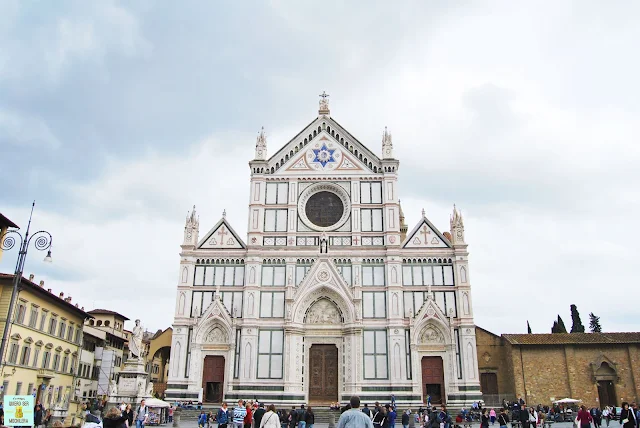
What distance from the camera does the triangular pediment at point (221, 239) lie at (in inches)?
1528

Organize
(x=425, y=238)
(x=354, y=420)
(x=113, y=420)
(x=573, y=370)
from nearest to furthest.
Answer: (x=354, y=420)
(x=113, y=420)
(x=573, y=370)
(x=425, y=238)

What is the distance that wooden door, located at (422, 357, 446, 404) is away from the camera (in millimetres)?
35812

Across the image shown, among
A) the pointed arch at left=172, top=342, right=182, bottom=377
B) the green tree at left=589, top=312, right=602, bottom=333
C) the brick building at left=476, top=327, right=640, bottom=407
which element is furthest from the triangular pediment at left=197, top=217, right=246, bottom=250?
the green tree at left=589, top=312, right=602, bottom=333

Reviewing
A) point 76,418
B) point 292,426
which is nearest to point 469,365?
point 292,426

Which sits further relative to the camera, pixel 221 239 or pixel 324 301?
pixel 221 239

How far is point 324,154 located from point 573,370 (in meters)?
22.6

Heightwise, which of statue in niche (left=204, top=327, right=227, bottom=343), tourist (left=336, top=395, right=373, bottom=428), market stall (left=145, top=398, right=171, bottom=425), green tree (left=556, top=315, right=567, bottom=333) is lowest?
market stall (left=145, top=398, right=171, bottom=425)

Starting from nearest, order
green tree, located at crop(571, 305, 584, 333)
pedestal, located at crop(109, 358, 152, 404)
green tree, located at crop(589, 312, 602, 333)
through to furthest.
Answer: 1. pedestal, located at crop(109, 358, 152, 404)
2. green tree, located at crop(571, 305, 584, 333)
3. green tree, located at crop(589, 312, 602, 333)

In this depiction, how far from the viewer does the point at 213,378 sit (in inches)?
1433

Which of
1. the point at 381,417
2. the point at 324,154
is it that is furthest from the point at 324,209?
the point at 381,417

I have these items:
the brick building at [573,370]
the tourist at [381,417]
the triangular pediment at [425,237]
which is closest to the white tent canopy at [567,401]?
the brick building at [573,370]

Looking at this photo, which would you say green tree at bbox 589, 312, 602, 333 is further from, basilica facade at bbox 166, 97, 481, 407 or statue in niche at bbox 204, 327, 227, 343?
statue in niche at bbox 204, 327, 227, 343

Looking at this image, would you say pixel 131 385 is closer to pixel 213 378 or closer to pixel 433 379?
pixel 213 378

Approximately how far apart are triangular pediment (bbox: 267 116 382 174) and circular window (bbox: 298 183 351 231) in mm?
1402
